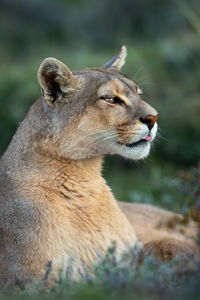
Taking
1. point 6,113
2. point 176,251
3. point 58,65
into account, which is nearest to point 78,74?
point 58,65

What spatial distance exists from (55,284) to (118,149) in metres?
1.34

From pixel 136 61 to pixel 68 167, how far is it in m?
9.04

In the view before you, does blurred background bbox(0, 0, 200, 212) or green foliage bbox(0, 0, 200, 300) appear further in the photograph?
blurred background bbox(0, 0, 200, 212)

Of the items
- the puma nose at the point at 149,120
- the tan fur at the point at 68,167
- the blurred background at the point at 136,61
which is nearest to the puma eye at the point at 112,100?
the tan fur at the point at 68,167

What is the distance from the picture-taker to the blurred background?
10375mm

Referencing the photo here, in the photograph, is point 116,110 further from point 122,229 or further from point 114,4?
point 114,4

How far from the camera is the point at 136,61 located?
14.0 m

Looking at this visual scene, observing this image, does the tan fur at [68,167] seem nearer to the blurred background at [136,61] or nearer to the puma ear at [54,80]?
the puma ear at [54,80]

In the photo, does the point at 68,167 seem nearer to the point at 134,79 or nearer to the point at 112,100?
the point at 112,100

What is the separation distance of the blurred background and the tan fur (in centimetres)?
85

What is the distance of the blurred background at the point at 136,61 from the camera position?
34.0ft

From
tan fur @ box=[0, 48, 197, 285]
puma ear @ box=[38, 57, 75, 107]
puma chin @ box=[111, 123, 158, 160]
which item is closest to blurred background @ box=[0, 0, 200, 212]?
puma chin @ box=[111, 123, 158, 160]

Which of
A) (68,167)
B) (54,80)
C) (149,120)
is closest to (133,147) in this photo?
(149,120)

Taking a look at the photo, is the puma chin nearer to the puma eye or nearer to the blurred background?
the puma eye
